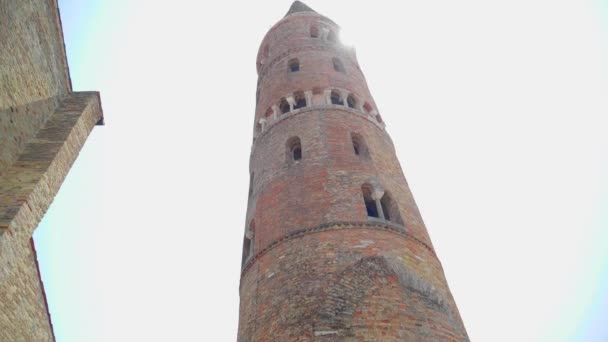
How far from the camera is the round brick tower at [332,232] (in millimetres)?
7387

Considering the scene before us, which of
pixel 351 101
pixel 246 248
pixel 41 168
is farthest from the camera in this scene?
pixel 351 101

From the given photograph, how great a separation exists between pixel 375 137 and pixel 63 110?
705 cm

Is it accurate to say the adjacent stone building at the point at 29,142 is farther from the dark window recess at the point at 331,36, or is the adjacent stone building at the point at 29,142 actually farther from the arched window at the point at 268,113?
the dark window recess at the point at 331,36

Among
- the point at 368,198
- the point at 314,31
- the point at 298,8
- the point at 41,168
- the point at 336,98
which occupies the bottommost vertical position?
the point at 41,168

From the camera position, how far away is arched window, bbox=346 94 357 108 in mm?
13175

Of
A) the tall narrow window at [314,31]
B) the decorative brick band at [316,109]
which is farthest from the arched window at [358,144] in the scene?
the tall narrow window at [314,31]

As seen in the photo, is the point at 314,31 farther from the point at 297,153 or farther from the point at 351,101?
the point at 297,153

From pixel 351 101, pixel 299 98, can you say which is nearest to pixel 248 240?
pixel 299 98

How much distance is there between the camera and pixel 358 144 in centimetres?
1163

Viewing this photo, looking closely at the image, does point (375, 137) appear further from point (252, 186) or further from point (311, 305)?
point (311, 305)

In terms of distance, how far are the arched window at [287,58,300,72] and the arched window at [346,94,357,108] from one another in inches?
97.5

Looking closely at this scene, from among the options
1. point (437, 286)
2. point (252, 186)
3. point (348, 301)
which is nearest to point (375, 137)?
point (252, 186)

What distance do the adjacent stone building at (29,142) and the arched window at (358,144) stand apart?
586 centimetres

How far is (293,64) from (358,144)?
4883mm
